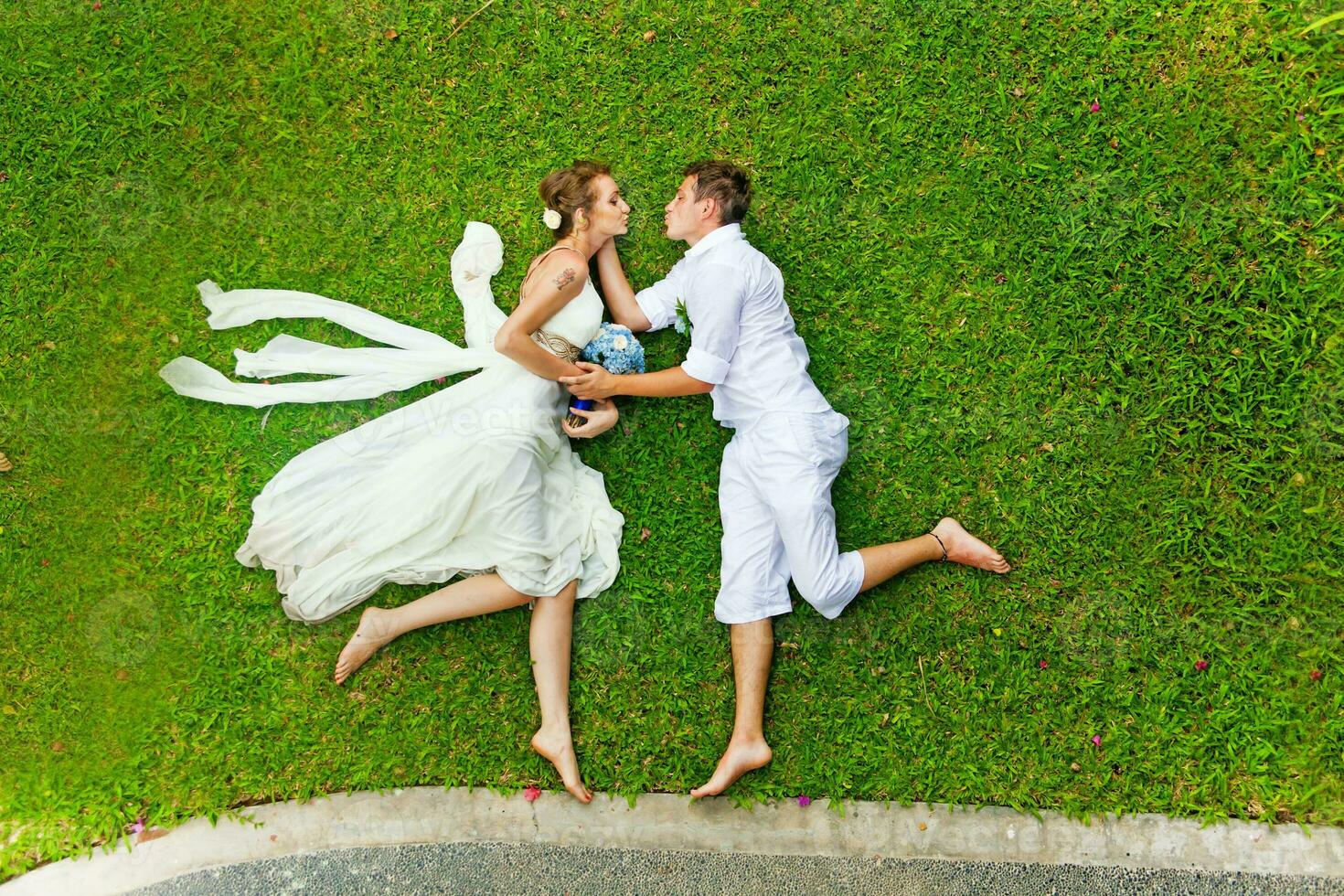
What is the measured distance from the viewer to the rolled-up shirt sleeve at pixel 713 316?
12.0 ft

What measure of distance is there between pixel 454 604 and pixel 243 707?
4.13 ft

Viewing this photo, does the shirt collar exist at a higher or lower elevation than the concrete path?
higher

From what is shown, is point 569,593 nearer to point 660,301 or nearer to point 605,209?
point 660,301

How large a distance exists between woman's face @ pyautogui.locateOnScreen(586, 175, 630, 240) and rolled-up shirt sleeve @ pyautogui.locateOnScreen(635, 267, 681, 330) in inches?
16.3

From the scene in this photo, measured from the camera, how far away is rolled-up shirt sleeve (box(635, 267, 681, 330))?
4.11 m

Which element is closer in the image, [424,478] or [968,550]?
[424,478]

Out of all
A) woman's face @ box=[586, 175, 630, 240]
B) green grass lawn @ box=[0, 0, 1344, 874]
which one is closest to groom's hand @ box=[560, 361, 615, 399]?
green grass lawn @ box=[0, 0, 1344, 874]

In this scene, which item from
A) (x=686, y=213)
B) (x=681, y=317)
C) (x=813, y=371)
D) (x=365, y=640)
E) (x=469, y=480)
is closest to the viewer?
(x=469, y=480)

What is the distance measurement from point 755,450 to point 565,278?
1.23m

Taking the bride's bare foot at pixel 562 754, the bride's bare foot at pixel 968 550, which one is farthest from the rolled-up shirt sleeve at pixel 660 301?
the bride's bare foot at pixel 562 754

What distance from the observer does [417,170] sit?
443cm

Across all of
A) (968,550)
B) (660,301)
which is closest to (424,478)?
(660,301)

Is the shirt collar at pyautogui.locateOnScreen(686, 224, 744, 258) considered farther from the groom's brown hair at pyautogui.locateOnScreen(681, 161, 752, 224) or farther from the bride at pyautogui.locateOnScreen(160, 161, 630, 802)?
the bride at pyautogui.locateOnScreen(160, 161, 630, 802)

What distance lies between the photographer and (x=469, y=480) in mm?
3736
